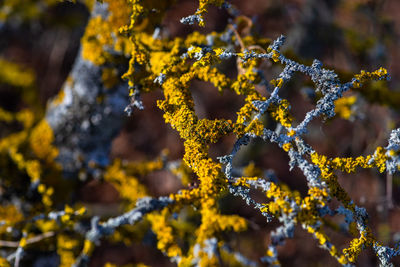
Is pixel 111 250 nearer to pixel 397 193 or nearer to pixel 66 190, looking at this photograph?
pixel 66 190

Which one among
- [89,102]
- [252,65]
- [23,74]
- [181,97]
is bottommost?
[181,97]

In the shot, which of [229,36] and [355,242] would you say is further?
[229,36]

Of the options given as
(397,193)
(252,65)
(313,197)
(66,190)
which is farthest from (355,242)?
(397,193)

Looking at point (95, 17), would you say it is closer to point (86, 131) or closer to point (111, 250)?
point (86, 131)

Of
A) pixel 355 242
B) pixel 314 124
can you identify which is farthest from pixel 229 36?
pixel 314 124

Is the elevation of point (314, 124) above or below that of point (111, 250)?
above

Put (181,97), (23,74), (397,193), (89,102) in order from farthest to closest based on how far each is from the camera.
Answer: (397,193) < (23,74) < (89,102) < (181,97)

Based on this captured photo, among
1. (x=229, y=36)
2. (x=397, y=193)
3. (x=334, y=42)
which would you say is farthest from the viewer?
(x=397, y=193)
